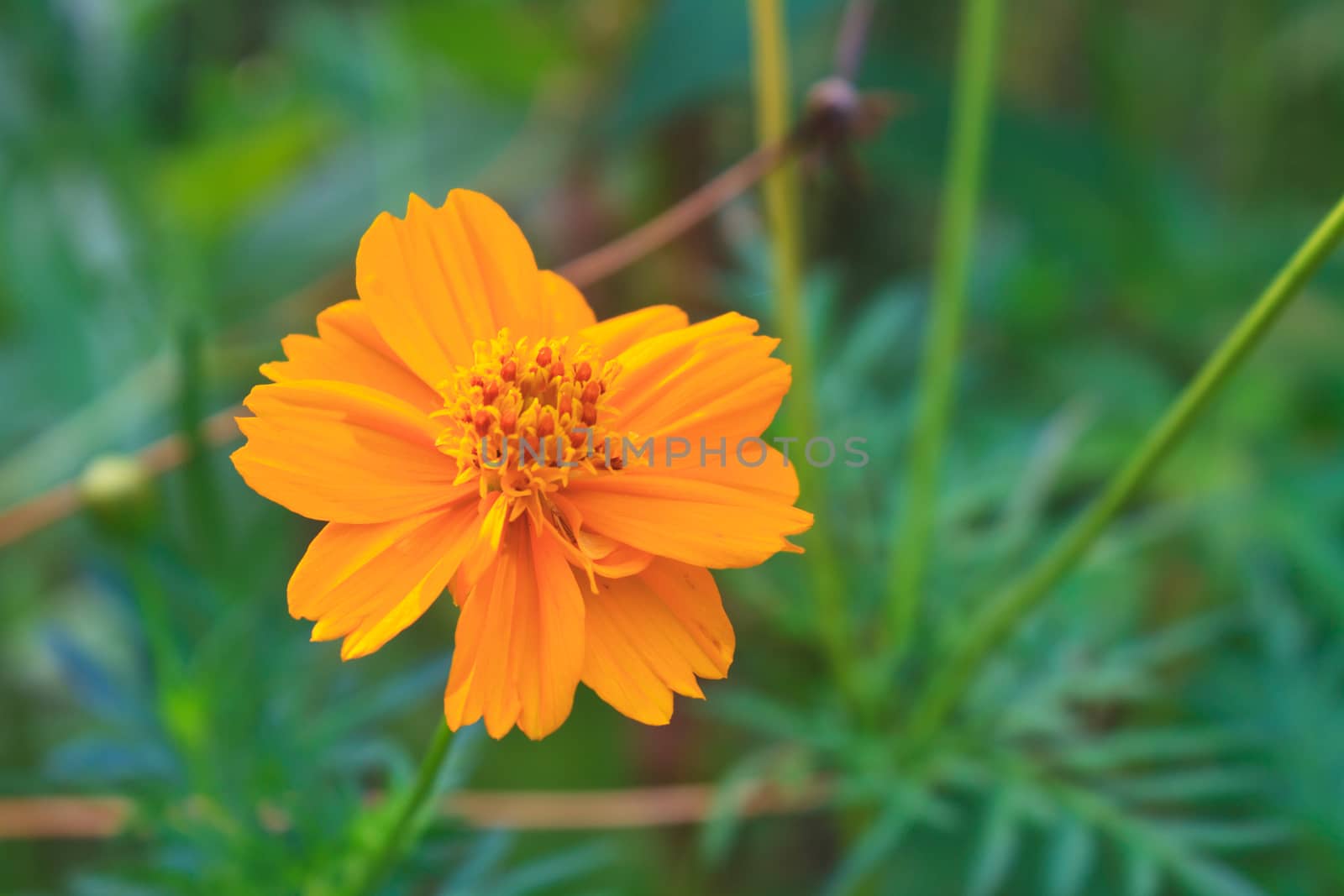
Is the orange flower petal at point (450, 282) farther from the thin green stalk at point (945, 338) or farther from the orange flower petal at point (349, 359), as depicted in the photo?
the thin green stalk at point (945, 338)

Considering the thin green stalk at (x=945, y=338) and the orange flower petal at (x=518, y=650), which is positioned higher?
the thin green stalk at (x=945, y=338)

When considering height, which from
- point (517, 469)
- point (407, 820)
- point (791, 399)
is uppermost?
point (791, 399)

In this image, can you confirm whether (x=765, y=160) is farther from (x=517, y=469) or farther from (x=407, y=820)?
(x=407, y=820)

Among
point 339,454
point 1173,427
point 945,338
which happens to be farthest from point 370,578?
point 945,338

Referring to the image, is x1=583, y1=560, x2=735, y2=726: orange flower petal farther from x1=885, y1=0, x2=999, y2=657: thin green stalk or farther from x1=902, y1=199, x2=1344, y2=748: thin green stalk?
x1=885, y1=0, x2=999, y2=657: thin green stalk

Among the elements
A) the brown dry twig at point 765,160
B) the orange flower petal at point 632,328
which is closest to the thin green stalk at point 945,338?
the brown dry twig at point 765,160
